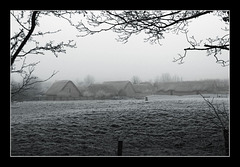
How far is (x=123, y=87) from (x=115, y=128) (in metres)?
1.21

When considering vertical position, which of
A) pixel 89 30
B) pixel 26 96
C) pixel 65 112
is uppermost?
pixel 89 30

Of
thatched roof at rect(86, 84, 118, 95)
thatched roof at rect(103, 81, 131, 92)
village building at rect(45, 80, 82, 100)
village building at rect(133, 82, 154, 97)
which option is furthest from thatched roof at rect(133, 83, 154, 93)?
village building at rect(45, 80, 82, 100)

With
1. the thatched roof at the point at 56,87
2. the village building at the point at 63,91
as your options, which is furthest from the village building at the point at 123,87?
the thatched roof at the point at 56,87

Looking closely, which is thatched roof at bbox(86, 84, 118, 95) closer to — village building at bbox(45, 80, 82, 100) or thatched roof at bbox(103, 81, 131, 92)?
thatched roof at bbox(103, 81, 131, 92)

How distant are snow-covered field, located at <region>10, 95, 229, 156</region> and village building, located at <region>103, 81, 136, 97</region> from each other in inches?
12.7

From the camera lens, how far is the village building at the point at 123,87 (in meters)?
3.50

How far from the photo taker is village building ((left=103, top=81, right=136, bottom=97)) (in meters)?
3.50

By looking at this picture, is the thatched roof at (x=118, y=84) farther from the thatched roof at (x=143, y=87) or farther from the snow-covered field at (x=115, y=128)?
the snow-covered field at (x=115, y=128)

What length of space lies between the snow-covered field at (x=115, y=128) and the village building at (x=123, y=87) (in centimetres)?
32

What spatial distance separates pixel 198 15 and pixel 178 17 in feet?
0.87

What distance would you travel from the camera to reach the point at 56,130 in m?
4.00
